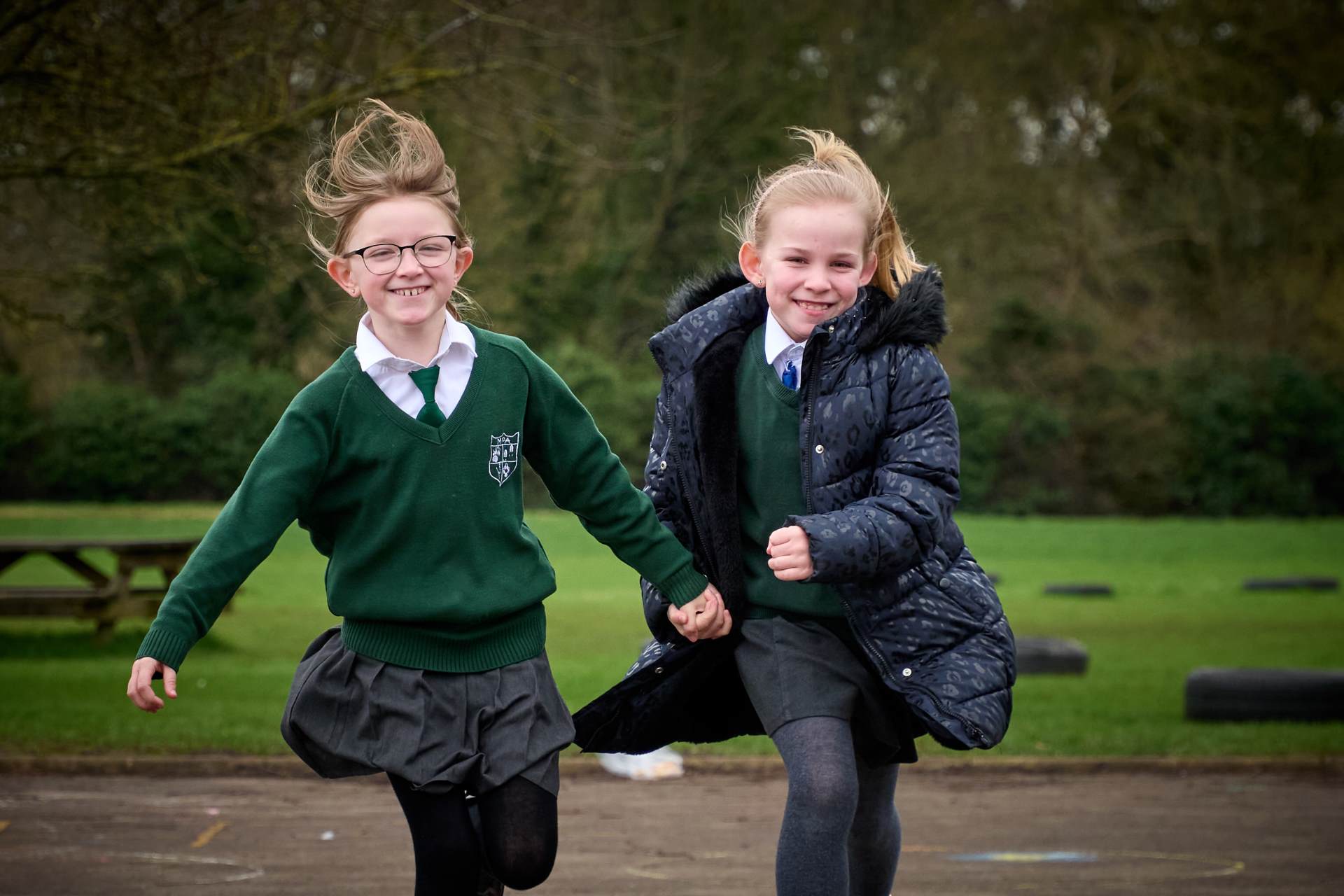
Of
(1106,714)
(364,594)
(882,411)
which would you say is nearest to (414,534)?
(364,594)

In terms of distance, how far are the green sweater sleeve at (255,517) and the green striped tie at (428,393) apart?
19cm

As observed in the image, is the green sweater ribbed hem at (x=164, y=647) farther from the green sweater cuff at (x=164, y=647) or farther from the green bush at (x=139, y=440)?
the green bush at (x=139, y=440)

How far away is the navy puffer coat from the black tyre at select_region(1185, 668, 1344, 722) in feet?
16.7

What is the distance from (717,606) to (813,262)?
79 cm

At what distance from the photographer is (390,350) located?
3.42 meters

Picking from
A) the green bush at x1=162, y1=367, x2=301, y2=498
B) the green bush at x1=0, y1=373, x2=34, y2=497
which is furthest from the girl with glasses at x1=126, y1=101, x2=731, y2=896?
the green bush at x1=0, y1=373, x2=34, y2=497

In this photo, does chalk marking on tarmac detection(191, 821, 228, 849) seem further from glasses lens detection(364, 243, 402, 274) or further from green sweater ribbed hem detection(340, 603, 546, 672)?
glasses lens detection(364, 243, 402, 274)

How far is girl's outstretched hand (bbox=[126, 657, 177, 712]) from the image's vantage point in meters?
3.02

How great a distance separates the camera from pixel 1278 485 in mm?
25094

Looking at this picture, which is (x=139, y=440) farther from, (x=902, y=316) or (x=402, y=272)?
(x=902, y=316)

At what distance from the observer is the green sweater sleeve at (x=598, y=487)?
3535 millimetres

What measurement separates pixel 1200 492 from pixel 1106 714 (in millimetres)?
17732

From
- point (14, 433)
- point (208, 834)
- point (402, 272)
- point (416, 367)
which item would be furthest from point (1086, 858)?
point (14, 433)

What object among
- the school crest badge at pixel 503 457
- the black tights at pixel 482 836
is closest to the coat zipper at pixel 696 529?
the school crest badge at pixel 503 457
